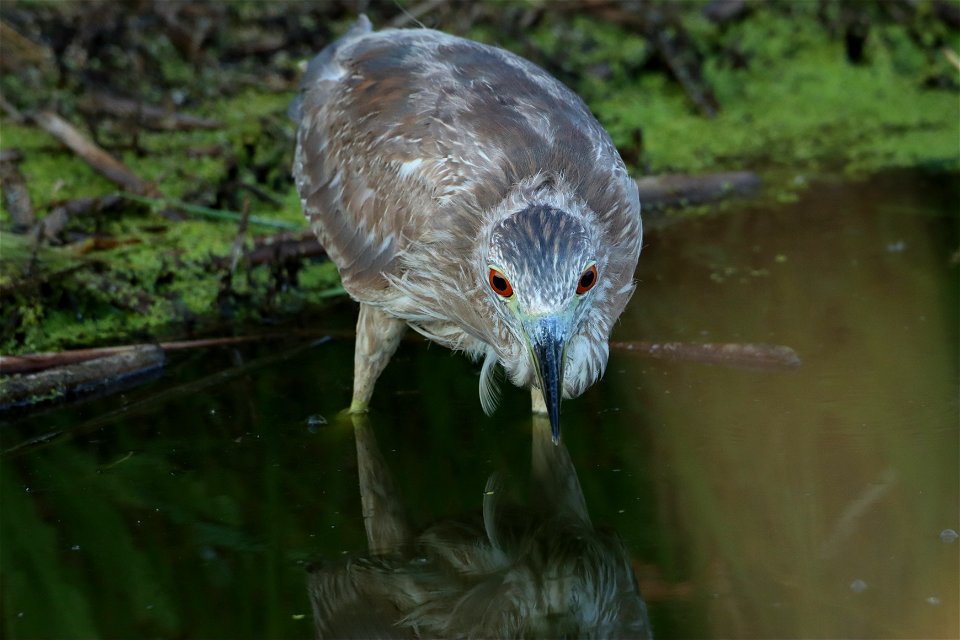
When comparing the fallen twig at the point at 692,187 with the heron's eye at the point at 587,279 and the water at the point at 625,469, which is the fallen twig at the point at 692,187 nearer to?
the water at the point at 625,469

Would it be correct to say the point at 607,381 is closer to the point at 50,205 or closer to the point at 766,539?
the point at 766,539

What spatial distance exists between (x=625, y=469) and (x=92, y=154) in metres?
3.75

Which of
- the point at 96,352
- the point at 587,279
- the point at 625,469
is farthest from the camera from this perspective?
the point at 96,352

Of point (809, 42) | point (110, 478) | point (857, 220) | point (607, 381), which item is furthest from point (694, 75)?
point (110, 478)

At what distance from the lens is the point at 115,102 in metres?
7.19

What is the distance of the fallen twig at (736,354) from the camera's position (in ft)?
15.0

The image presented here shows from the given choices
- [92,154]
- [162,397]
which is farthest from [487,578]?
[92,154]

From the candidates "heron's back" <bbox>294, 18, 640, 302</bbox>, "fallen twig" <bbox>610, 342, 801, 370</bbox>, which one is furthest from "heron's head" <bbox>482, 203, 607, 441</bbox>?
"fallen twig" <bbox>610, 342, 801, 370</bbox>

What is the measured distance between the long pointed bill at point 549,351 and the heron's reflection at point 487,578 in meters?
0.40

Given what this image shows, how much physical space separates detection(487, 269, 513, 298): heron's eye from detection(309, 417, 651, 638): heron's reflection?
683 millimetres

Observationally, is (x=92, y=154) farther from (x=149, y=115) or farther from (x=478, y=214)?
(x=478, y=214)

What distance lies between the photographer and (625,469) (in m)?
3.96

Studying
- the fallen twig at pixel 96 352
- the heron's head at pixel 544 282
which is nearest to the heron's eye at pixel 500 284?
the heron's head at pixel 544 282

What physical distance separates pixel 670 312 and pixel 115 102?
378cm
